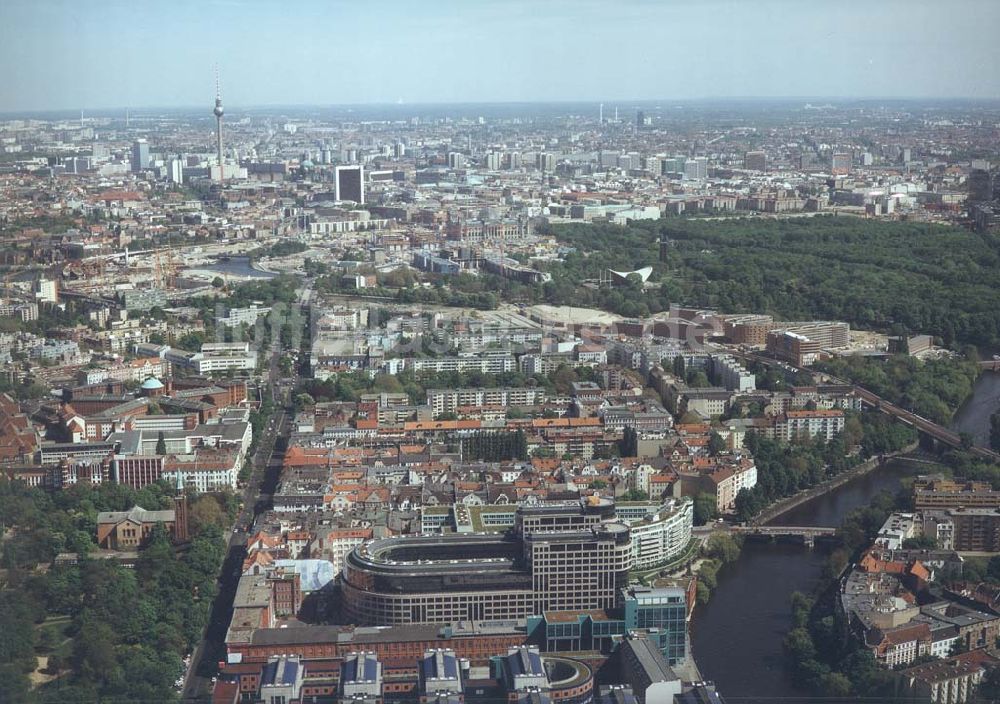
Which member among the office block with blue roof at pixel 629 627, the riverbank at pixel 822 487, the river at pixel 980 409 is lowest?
the riverbank at pixel 822 487

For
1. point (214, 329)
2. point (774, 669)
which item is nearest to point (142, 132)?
point (214, 329)

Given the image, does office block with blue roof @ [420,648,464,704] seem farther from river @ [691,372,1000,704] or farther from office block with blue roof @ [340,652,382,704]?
river @ [691,372,1000,704]

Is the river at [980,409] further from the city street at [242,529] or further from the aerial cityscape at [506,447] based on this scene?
the city street at [242,529]

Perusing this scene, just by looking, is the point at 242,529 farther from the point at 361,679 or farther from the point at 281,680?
the point at 361,679

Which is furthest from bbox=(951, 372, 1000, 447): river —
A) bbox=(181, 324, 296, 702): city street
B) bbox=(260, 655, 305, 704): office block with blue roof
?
bbox=(260, 655, 305, 704): office block with blue roof

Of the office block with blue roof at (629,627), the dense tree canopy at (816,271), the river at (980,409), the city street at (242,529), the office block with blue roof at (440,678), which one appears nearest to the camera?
the office block with blue roof at (440,678)

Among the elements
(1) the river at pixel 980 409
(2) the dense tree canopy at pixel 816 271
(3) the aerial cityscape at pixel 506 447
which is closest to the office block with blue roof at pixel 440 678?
(3) the aerial cityscape at pixel 506 447

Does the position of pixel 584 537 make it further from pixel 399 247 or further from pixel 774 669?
pixel 399 247
